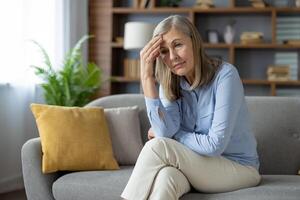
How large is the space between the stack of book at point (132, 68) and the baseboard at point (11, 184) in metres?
1.60

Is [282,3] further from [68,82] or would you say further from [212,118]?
[212,118]

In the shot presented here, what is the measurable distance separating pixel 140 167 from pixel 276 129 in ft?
3.33

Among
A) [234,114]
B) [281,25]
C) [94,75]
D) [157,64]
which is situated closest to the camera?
[234,114]

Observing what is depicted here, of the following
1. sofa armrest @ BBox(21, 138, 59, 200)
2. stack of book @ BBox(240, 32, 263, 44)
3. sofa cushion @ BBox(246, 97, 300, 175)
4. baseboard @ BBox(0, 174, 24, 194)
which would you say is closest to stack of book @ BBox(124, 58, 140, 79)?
stack of book @ BBox(240, 32, 263, 44)

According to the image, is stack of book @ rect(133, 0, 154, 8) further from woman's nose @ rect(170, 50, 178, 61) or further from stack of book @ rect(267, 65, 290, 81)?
woman's nose @ rect(170, 50, 178, 61)

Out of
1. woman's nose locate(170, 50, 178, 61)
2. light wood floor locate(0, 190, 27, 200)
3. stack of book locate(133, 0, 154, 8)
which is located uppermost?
stack of book locate(133, 0, 154, 8)

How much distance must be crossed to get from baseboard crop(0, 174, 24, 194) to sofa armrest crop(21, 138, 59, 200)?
1.63m

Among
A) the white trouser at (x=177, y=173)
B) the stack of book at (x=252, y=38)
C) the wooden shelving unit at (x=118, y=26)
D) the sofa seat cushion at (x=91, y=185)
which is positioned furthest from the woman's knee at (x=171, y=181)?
the stack of book at (x=252, y=38)

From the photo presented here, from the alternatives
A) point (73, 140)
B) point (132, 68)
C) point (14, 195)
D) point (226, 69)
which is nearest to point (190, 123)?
point (226, 69)

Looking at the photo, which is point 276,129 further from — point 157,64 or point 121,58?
point 121,58

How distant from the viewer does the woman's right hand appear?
2.37 m

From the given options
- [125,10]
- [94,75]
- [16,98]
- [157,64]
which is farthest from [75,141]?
[125,10]

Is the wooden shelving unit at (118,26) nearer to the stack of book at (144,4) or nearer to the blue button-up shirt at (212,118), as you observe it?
the stack of book at (144,4)

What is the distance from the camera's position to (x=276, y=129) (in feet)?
9.40
